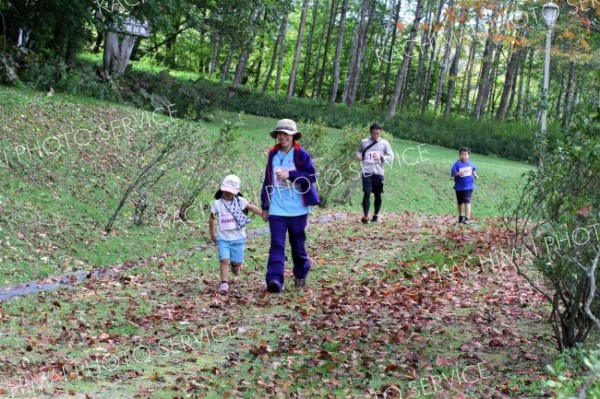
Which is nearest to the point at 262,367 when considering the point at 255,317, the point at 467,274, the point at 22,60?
the point at 255,317

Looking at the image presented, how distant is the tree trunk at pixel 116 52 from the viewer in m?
27.8

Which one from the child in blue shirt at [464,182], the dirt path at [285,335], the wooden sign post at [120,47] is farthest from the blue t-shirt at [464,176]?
the wooden sign post at [120,47]

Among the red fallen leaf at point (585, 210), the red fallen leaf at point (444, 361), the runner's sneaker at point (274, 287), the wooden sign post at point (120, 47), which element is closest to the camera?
the red fallen leaf at point (585, 210)

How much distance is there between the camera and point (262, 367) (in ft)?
20.4

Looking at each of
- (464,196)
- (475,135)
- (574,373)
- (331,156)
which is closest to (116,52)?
(331,156)

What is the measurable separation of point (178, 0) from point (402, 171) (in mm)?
8931

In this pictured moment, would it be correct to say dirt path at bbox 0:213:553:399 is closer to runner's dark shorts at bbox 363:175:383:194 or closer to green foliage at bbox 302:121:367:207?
runner's dark shorts at bbox 363:175:383:194

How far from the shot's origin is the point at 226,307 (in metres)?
8.45

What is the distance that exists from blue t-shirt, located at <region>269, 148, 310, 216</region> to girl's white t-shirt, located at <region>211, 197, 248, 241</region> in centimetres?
56

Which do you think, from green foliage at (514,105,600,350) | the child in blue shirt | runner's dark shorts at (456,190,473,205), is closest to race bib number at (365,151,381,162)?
the child in blue shirt

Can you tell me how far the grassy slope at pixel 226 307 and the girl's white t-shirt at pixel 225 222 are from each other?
664 millimetres

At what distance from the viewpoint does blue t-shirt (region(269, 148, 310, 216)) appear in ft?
29.2

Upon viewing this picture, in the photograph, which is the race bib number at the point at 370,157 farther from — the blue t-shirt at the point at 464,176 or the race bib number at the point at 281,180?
the race bib number at the point at 281,180

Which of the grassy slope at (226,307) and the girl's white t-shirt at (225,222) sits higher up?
the girl's white t-shirt at (225,222)
